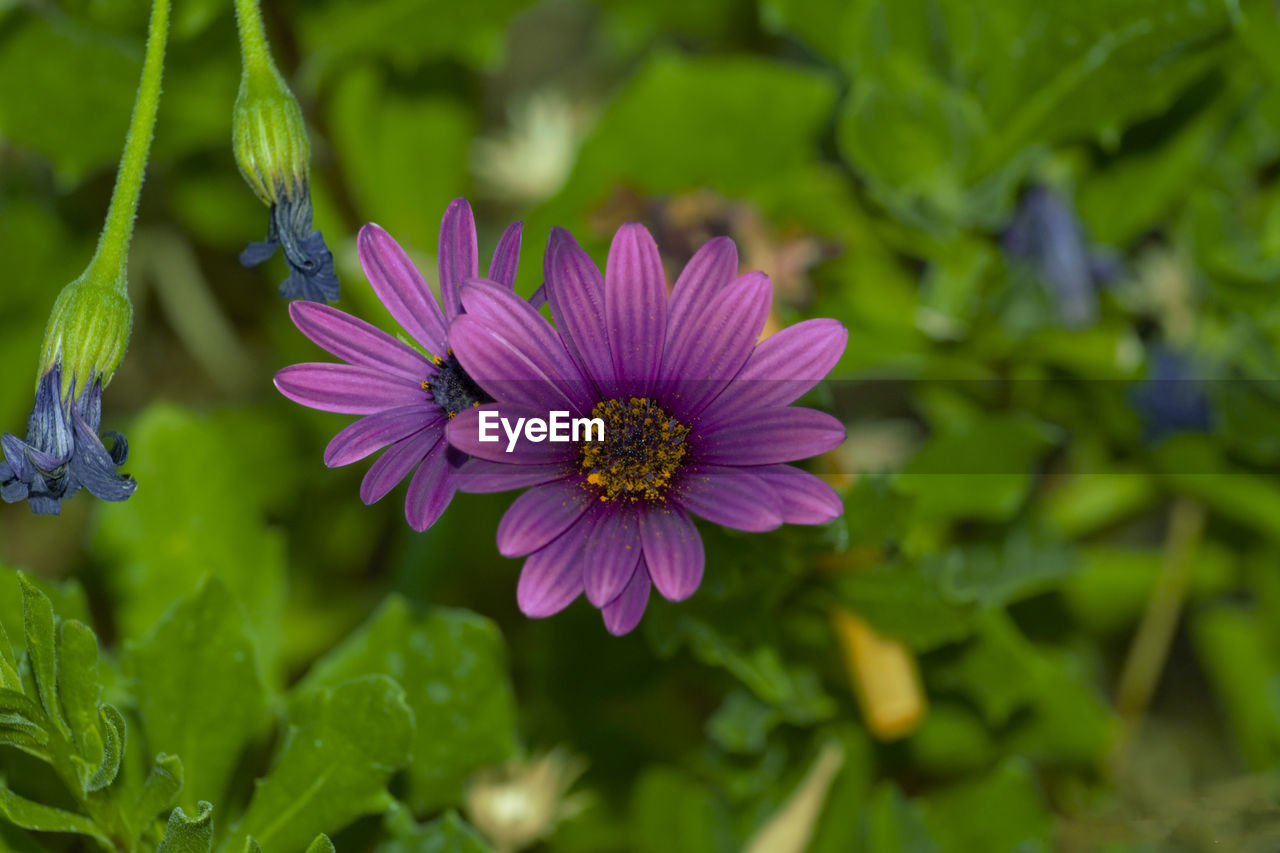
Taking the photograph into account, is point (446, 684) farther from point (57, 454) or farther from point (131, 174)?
point (131, 174)

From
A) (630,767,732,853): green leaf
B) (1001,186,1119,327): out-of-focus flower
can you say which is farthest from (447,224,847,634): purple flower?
(1001,186,1119,327): out-of-focus flower

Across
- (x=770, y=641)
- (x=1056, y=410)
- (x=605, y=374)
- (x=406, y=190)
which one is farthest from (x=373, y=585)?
(x=605, y=374)

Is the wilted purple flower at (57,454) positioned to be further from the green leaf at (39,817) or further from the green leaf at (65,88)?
A: the green leaf at (65,88)

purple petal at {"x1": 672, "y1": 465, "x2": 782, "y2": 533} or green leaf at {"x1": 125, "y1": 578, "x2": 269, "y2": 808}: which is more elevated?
purple petal at {"x1": 672, "y1": 465, "x2": 782, "y2": 533}

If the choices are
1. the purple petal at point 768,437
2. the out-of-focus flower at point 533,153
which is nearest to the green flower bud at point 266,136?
the purple petal at point 768,437

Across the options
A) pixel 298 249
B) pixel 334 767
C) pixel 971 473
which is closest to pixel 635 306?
pixel 298 249

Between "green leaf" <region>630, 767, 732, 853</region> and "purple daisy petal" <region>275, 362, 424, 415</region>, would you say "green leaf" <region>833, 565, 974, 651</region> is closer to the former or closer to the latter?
"green leaf" <region>630, 767, 732, 853</region>
